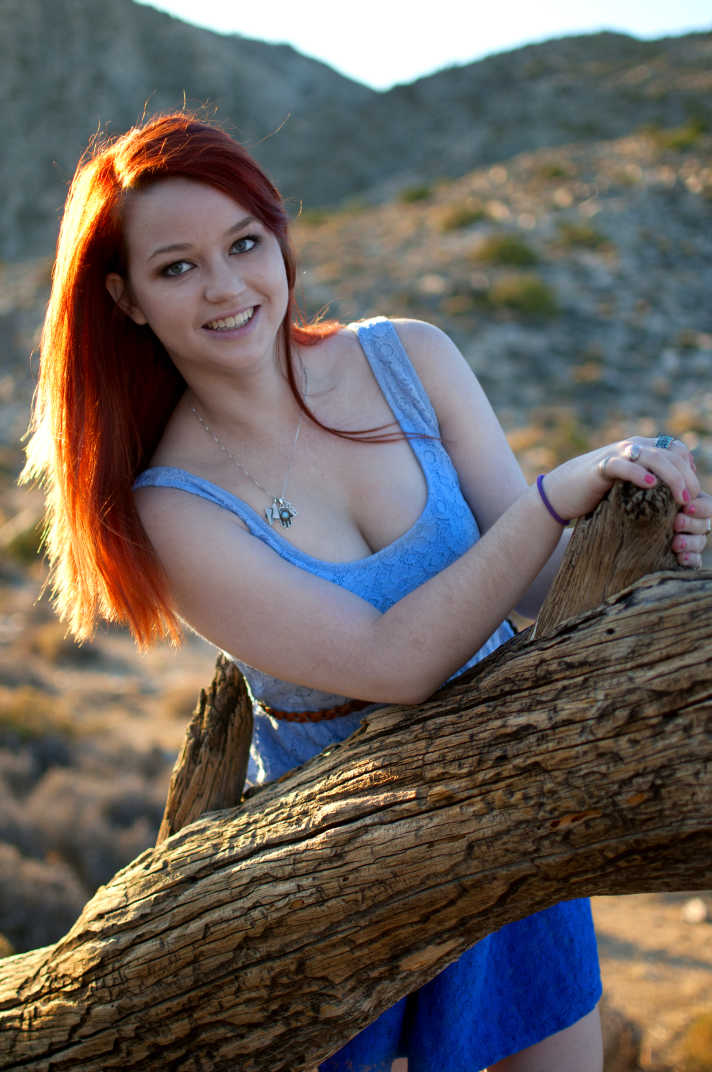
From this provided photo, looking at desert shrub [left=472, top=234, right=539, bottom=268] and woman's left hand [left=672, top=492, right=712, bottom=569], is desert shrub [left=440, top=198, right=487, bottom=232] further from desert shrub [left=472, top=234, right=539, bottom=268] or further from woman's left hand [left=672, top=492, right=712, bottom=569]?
woman's left hand [left=672, top=492, right=712, bottom=569]

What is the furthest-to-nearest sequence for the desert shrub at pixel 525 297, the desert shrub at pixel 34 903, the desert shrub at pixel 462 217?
the desert shrub at pixel 462 217 → the desert shrub at pixel 525 297 → the desert shrub at pixel 34 903

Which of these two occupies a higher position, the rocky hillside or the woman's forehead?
the rocky hillside

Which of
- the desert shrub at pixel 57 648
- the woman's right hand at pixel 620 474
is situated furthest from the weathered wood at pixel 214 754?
the desert shrub at pixel 57 648

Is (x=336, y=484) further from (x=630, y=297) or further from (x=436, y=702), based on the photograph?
(x=630, y=297)

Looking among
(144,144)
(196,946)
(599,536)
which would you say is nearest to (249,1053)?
(196,946)

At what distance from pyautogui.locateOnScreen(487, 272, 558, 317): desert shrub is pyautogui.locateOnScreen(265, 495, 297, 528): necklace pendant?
37.1 ft

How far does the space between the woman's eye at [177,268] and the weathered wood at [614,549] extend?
2.63ft

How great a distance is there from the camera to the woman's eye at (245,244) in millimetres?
1602

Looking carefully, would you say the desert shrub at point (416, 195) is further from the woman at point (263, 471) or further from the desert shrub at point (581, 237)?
the woman at point (263, 471)

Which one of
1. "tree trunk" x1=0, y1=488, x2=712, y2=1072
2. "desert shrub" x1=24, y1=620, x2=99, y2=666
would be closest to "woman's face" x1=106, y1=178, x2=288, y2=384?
"tree trunk" x1=0, y1=488, x2=712, y2=1072

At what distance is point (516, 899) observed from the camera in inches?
44.2

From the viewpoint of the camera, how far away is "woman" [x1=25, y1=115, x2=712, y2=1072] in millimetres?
1526

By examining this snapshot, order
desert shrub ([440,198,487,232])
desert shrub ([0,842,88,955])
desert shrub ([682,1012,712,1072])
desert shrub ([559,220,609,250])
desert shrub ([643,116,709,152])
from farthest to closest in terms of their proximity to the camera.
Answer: desert shrub ([643,116,709,152]), desert shrub ([440,198,487,232]), desert shrub ([559,220,609,250]), desert shrub ([0,842,88,955]), desert shrub ([682,1012,712,1072])

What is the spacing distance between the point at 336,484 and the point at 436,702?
54cm
